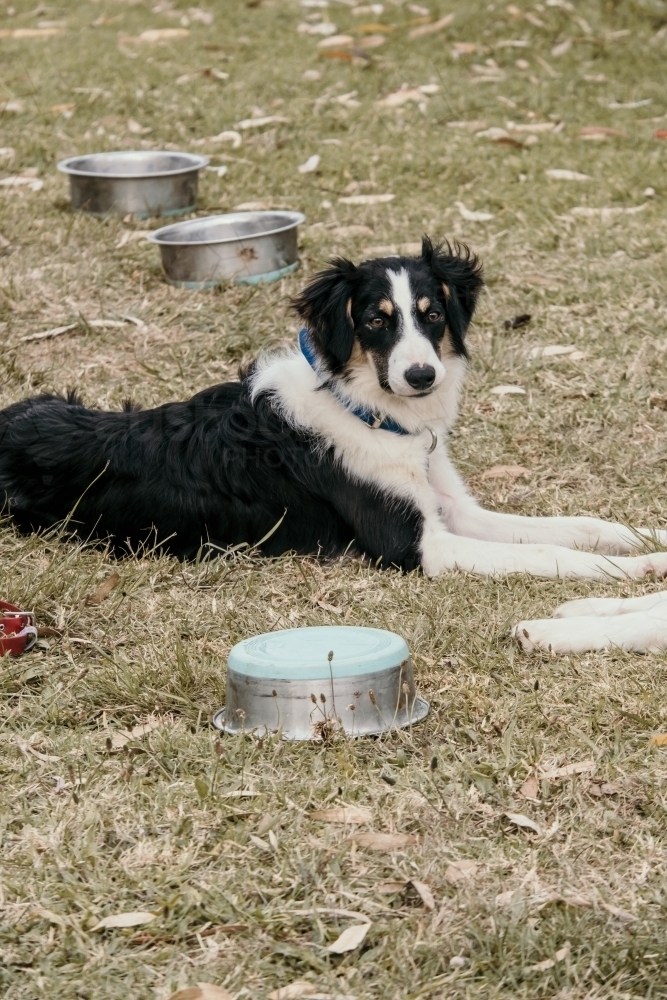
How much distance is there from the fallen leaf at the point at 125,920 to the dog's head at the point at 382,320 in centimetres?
239

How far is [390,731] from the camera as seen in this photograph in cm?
334

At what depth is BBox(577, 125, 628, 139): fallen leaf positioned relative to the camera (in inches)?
350

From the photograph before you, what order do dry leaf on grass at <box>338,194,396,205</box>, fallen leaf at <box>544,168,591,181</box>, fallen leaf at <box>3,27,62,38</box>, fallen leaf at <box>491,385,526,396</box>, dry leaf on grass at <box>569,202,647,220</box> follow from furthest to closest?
fallen leaf at <box>3,27,62,38</box> < fallen leaf at <box>544,168,591,181</box> < dry leaf on grass at <box>338,194,396,205</box> < dry leaf on grass at <box>569,202,647,220</box> < fallen leaf at <box>491,385,526,396</box>

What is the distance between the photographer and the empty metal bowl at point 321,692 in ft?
10.8

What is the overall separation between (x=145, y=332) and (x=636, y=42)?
21.0 feet

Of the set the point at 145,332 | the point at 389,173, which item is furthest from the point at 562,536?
the point at 389,173

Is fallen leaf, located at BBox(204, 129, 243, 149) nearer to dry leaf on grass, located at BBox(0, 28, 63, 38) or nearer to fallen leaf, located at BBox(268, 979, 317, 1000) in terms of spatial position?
dry leaf on grass, located at BBox(0, 28, 63, 38)

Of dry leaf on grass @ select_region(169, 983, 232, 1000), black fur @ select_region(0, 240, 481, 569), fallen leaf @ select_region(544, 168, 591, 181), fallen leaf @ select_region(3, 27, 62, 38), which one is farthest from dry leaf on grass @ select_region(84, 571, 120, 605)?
fallen leaf @ select_region(3, 27, 62, 38)

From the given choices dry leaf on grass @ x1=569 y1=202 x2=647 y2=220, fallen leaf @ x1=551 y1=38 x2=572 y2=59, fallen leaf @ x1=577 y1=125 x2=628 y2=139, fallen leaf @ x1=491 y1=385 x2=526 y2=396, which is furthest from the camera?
fallen leaf @ x1=551 y1=38 x2=572 y2=59

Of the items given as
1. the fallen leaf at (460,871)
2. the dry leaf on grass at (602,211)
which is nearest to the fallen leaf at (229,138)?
the dry leaf on grass at (602,211)

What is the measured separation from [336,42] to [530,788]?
9126mm

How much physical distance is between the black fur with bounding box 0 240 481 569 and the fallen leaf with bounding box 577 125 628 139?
463cm

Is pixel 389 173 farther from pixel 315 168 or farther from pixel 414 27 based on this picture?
pixel 414 27

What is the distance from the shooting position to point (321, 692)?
3291 millimetres
